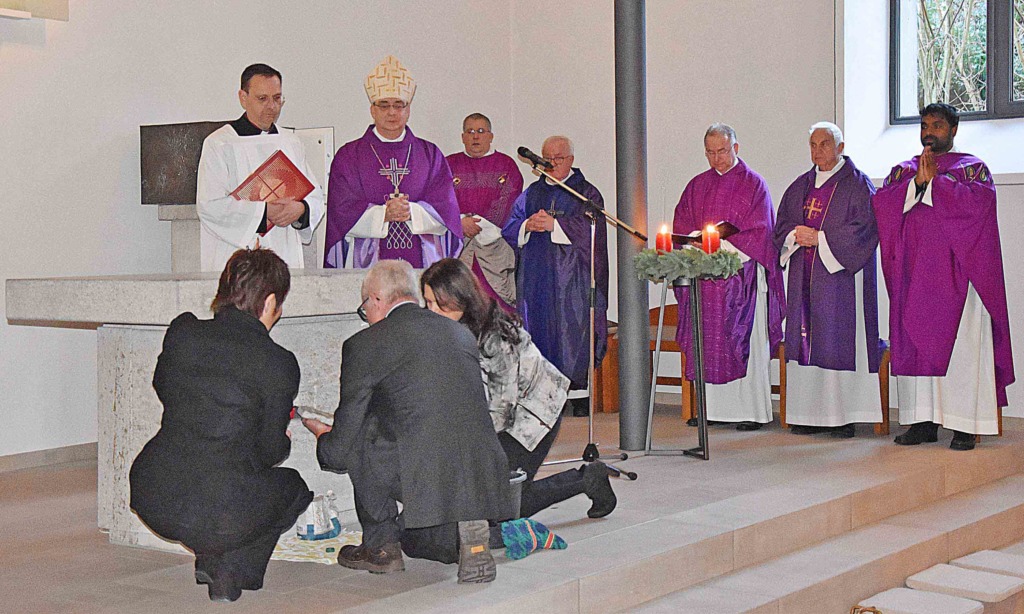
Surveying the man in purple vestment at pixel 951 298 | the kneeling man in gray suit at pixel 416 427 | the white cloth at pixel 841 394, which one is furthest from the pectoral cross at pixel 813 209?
the kneeling man in gray suit at pixel 416 427

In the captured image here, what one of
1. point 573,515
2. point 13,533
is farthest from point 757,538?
point 13,533

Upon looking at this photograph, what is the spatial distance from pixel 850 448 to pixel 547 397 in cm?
296

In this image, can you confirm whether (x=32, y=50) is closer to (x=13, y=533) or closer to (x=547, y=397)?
(x=13, y=533)

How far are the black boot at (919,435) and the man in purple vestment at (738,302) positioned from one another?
914 mm

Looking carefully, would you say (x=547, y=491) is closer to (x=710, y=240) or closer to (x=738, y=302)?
(x=710, y=240)

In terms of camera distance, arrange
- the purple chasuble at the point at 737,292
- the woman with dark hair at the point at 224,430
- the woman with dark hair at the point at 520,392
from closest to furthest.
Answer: the woman with dark hair at the point at 224,430
the woman with dark hair at the point at 520,392
the purple chasuble at the point at 737,292

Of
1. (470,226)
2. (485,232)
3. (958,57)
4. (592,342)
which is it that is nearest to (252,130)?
(592,342)

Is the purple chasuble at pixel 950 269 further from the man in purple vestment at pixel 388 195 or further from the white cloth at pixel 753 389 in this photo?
the man in purple vestment at pixel 388 195

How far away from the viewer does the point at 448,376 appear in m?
3.96

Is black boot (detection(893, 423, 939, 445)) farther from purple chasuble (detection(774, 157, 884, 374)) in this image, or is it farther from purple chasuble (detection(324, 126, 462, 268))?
purple chasuble (detection(324, 126, 462, 268))

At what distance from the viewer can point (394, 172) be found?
674cm

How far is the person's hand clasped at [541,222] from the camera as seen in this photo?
7.98m

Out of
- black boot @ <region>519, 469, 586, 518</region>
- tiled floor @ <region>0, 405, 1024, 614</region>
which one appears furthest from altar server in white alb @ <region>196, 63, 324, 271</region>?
black boot @ <region>519, 469, 586, 518</region>

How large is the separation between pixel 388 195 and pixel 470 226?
1.48 meters
